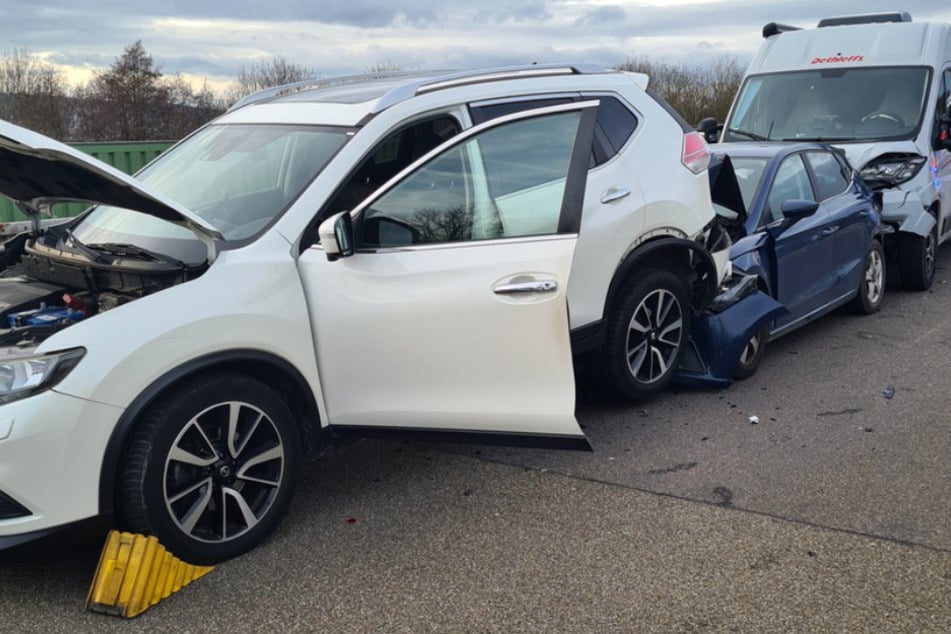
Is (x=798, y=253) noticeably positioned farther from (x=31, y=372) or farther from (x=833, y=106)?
(x=31, y=372)

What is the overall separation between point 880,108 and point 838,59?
0.86 meters

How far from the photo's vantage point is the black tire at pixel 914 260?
860cm

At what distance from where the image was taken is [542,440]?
4070 mm

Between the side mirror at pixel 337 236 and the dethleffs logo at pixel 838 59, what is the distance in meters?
8.18

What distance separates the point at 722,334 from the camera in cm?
574

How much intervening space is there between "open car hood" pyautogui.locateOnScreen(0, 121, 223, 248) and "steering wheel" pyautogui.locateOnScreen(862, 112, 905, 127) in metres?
8.10

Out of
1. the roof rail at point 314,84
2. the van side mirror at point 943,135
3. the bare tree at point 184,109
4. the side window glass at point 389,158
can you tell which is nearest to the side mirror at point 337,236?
the side window glass at point 389,158

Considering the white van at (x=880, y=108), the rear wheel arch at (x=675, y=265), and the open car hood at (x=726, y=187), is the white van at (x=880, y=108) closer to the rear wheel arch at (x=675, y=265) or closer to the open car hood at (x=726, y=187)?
the open car hood at (x=726, y=187)

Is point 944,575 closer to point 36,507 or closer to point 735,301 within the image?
point 735,301

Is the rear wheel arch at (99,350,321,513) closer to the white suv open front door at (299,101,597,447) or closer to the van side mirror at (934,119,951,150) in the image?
the white suv open front door at (299,101,597,447)

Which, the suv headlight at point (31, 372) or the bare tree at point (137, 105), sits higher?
the bare tree at point (137, 105)

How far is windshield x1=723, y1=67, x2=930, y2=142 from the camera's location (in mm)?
9453

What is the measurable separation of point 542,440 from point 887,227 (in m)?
6.03

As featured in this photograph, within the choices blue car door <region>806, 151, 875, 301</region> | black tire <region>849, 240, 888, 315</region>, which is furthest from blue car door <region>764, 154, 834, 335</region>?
black tire <region>849, 240, 888, 315</region>
